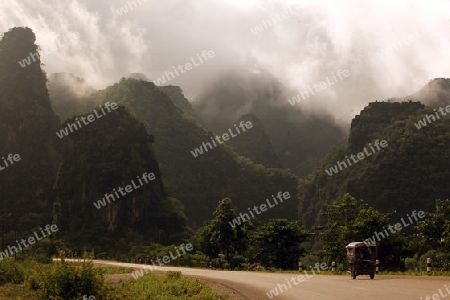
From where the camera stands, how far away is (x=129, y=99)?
179125mm

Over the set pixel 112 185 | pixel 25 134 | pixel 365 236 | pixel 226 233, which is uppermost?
pixel 25 134

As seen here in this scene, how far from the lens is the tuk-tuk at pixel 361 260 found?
20031mm

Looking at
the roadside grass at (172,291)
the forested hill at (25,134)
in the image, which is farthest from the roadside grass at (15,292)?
the forested hill at (25,134)

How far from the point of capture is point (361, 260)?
2020 cm

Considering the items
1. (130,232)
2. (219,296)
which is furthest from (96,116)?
(219,296)

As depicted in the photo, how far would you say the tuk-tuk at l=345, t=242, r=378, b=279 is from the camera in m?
20.0

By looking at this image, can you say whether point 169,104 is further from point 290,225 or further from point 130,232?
point 290,225

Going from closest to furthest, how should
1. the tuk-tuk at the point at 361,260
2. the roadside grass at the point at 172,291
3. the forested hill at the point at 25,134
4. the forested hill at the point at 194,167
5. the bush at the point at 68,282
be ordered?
the bush at the point at 68,282 → the roadside grass at the point at 172,291 → the tuk-tuk at the point at 361,260 → the forested hill at the point at 25,134 → the forested hill at the point at 194,167

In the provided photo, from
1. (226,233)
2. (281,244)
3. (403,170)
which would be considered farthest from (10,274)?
(403,170)

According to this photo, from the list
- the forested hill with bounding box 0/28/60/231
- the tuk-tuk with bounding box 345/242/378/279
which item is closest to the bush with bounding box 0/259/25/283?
the tuk-tuk with bounding box 345/242/378/279

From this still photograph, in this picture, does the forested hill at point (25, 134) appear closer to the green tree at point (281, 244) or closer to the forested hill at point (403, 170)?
the forested hill at point (403, 170)

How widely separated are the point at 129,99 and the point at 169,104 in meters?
16.2

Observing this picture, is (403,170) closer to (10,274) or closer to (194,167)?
(194,167)

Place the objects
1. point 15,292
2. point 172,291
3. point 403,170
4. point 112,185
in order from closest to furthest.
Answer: point 172,291
point 15,292
point 112,185
point 403,170
